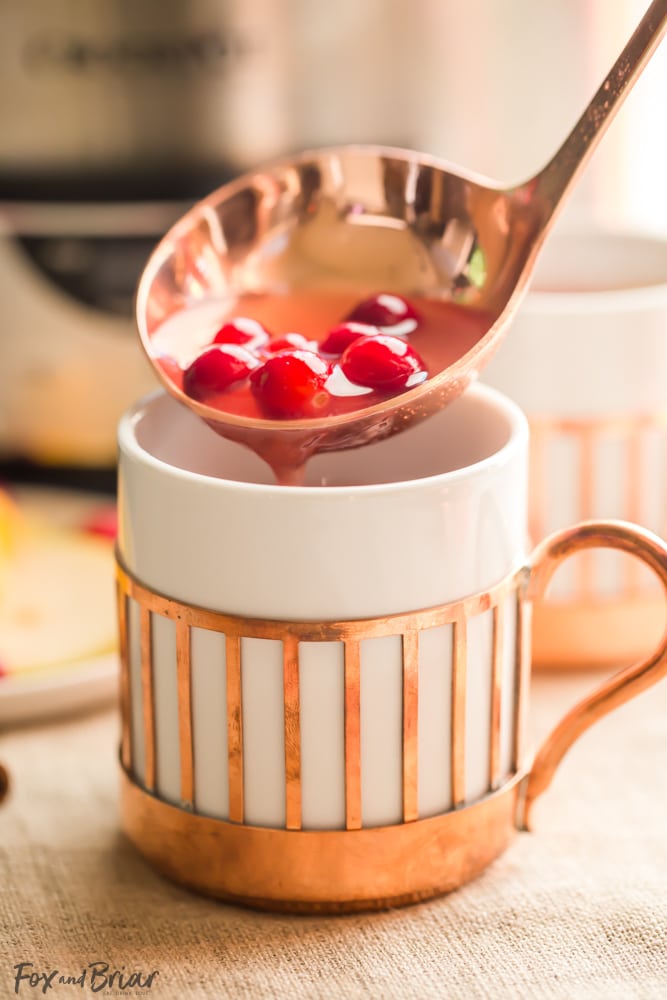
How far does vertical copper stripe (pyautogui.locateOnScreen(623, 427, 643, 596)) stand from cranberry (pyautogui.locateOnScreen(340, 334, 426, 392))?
0.21m

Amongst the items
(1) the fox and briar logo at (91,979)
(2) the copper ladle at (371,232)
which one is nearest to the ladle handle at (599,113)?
(2) the copper ladle at (371,232)

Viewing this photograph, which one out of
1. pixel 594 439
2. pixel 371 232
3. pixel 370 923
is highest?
pixel 371 232

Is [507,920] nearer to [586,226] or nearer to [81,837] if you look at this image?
[81,837]

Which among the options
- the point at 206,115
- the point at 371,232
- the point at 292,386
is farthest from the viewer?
the point at 206,115

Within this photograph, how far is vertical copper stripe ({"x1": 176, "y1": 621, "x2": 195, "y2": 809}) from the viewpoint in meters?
0.47

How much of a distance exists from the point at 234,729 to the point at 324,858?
57mm

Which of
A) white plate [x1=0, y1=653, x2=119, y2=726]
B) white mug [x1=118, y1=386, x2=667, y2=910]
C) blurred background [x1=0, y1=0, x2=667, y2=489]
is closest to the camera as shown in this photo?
white mug [x1=118, y1=386, x2=667, y2=910]

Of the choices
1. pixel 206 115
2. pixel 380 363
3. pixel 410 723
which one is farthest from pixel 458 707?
pixel 206 115

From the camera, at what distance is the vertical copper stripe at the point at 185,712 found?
0.47 meters

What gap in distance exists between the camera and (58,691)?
2.02ft

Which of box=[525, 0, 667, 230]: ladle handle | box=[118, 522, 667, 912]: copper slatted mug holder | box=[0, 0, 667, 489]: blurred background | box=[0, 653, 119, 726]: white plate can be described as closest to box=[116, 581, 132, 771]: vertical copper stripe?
box=[118, 522, 667, 912]: copper slatted mug holder

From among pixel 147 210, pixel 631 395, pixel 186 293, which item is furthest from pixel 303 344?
pixel 147 210

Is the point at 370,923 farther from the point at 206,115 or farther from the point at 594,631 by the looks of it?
the point at 206,115

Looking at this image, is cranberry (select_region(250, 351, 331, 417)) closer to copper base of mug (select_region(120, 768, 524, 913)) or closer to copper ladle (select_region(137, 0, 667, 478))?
copper ladle (select_region(137, 0, 667, 478))
